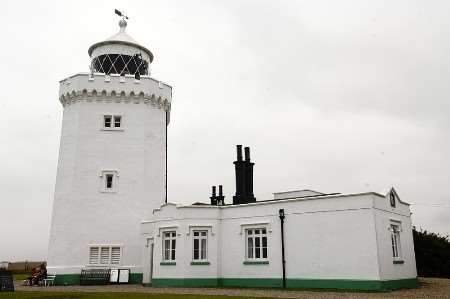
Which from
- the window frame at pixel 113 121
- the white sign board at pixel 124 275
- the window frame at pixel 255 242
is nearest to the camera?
the window frame at pixel 255 242

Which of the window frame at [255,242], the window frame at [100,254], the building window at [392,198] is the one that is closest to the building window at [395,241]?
the building window at [392,198]

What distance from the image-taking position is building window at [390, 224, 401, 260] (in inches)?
703

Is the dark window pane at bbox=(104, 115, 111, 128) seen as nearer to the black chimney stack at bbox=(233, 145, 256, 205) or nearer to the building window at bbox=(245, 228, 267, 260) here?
the black chimney stack at bbox=(233, 145, 256, 205)

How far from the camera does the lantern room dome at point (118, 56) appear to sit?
2508 centimetres

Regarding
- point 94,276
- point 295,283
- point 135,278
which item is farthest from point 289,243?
point 94,276

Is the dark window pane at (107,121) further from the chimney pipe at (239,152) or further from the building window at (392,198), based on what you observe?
the building window at (392,198)

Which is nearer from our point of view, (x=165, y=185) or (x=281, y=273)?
(x=281, y=273)

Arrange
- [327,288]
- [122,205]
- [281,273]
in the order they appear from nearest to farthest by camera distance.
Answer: [327,288]
[281,273]
[122,205]

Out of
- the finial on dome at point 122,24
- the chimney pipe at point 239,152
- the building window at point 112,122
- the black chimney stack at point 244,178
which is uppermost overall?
the finial on dome at point 122,24

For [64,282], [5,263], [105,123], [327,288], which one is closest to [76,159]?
[105,123]

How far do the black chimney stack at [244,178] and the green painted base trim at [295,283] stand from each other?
14.2ft

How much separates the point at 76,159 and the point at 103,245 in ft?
15.6

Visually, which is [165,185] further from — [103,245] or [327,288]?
[327,288]

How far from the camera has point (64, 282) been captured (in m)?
21.4
